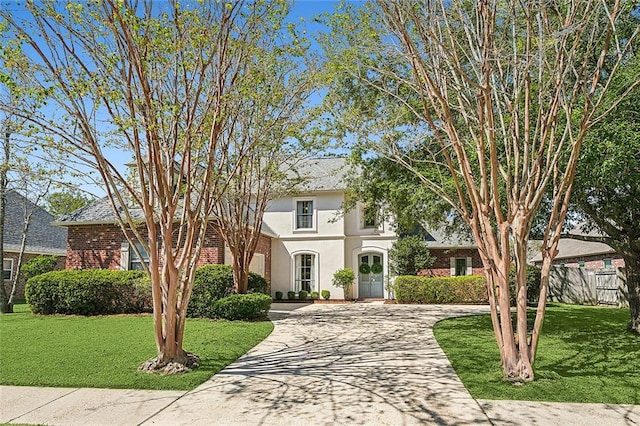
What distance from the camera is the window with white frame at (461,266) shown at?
2119 centimetres

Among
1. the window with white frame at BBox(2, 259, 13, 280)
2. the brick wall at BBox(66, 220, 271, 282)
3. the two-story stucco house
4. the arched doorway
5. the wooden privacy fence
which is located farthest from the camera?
the arched doorway

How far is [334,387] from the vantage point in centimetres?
598

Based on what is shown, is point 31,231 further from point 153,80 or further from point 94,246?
point 153,80

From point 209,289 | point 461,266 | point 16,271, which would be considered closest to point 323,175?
point 461,266

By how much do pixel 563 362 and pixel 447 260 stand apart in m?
14.3

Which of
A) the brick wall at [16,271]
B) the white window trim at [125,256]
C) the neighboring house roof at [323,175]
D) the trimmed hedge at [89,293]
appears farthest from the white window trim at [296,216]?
the brick wall at [16,271]

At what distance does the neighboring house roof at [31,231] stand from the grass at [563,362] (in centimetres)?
1859

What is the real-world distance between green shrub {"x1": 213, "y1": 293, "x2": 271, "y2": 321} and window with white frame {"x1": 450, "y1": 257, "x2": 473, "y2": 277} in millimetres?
11525

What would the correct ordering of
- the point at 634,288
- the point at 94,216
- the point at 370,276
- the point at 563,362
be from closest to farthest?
the point at 563,362
the point at 634,288
the point at 94,216
the point at 370,276

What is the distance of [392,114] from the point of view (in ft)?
31.9

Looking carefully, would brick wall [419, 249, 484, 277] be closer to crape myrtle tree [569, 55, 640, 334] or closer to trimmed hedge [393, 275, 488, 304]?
trimmed hedge [393, 275, 488, 304]

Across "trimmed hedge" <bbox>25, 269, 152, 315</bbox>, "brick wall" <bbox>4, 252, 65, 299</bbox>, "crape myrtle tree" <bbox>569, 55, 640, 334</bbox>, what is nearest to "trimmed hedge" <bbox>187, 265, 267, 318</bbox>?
"trimmed hedge" <bbox>25, 269, 152, 315</bbox>

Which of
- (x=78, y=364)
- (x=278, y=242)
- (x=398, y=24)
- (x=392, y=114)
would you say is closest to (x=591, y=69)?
(x=392, y=114)

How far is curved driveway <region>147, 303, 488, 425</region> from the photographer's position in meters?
4.89
